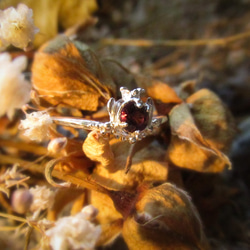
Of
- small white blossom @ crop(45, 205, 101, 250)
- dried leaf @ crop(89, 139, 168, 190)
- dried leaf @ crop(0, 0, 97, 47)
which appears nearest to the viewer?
small white blossom @ crop(45, 205, 101, 250)

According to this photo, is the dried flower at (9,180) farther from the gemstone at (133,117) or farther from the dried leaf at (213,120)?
the dried leaf at (213,120)

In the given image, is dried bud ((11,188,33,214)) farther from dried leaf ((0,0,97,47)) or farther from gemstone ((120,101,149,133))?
dried leaf ((0,0,97,47))

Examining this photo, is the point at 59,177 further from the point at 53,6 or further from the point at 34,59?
the point at 53,6

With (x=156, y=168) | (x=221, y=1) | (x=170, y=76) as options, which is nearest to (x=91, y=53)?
(x=156, y=168)

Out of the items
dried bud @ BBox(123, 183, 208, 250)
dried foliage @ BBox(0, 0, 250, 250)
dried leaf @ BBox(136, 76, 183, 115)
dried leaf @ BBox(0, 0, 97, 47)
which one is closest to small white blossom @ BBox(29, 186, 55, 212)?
dried foliage @ BBox(0, 0, 250, 250)

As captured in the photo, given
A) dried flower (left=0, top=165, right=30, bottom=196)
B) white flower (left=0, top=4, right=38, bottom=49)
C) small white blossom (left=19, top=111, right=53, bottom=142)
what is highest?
white flower (left=0, top=4, right=38, bottom=49)

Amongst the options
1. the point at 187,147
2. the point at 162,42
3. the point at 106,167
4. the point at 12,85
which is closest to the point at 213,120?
the point at 187,147

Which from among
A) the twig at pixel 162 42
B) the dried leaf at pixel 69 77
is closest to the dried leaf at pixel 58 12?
the twig at pixel 162 42
